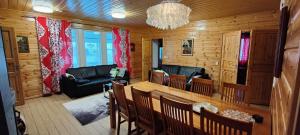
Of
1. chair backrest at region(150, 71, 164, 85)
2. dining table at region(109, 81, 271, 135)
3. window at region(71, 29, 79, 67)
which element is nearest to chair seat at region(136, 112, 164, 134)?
dining table at region(109, 81, 271, 135)

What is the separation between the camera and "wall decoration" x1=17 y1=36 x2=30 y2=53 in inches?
154

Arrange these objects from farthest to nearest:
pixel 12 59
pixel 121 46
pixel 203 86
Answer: pixel 121 46 < pixel 12 59 < pixel 203 86

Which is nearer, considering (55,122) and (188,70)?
(55,122)

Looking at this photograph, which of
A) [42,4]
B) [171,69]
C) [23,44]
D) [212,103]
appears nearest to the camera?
[212,103]

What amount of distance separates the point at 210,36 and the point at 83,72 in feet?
14.7

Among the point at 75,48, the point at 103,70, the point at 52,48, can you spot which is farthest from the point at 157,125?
the point at 75,48

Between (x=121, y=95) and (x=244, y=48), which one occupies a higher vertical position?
(x=244, y=48)

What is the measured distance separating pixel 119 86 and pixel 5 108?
4.07 feet

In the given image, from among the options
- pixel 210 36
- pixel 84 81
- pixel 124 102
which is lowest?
pixel 84 81

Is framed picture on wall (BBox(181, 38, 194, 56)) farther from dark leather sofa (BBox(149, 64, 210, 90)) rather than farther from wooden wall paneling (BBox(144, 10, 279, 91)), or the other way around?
dark leather sofa (BBox(149, 64, 210, 90))

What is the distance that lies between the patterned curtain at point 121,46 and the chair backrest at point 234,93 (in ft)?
15.5

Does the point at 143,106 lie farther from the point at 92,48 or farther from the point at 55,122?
the point at 92,48

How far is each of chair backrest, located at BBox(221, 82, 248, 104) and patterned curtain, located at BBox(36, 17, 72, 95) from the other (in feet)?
15.1

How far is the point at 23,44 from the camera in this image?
3979 mm
